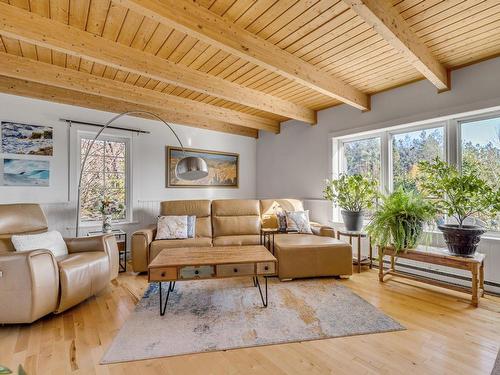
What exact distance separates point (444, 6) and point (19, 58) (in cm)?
381

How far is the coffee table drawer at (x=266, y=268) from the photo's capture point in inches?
93.2

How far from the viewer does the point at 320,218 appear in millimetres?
4395

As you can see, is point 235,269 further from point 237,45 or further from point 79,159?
point 79,159

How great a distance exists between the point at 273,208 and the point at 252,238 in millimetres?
700

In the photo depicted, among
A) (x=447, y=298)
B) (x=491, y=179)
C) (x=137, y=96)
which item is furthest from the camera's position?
(x=137, y=96)

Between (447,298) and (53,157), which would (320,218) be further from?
(53,157)

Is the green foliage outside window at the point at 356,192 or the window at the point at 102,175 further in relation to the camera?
the window at the point at 102,175

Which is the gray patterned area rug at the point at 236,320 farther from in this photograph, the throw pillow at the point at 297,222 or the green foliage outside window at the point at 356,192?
the green foliage outside window at the point at 356,192

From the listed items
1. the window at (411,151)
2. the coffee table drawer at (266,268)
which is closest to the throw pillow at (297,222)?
the window at (411,151)

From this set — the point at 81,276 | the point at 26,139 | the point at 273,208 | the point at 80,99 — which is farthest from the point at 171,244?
the point at 80,99

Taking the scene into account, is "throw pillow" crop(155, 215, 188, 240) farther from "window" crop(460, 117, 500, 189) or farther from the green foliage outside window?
"window" crop(460, 117, 500, 189)

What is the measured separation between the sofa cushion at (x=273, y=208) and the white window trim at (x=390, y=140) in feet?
2.09

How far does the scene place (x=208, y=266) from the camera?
2289 millimetres

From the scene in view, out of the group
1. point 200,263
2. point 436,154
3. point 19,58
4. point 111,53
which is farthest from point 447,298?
point 19,58
